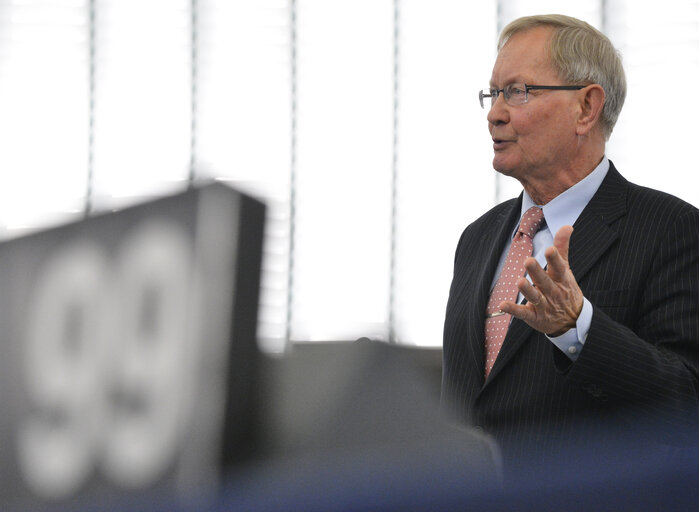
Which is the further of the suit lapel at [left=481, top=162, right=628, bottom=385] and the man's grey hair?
the man's grey hair

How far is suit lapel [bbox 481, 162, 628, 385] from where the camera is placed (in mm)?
1424

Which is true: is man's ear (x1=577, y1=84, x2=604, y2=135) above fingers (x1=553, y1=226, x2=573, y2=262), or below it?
above

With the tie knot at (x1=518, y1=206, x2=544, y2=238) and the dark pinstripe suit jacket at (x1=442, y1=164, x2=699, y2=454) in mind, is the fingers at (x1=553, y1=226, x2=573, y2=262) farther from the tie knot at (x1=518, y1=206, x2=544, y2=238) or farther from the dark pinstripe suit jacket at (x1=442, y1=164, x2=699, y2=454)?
the tie knot at (x1=518, y1=206, x2=544, y2=238)

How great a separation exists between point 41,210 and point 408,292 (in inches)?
101

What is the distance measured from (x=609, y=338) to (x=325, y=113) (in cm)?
556

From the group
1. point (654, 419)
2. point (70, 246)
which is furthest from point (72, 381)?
point (654, 419)

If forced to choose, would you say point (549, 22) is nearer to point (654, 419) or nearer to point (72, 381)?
point (654, 419)

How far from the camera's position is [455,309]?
5.34 feet

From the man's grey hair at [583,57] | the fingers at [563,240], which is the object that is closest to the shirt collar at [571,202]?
the man's grey hair at [583,57]

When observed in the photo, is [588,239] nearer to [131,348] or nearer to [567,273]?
[567,273]

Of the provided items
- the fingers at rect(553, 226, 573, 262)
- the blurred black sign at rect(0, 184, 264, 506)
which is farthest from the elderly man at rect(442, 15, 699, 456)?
the blurred black sign at rect(0, 184, 264, 506)

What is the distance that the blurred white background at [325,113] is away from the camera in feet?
20.4

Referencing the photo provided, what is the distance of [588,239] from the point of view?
1.45m

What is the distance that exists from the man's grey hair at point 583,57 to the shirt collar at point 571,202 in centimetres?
12
